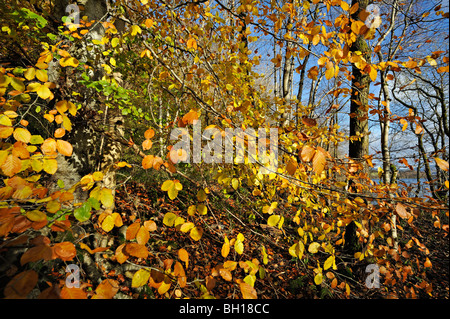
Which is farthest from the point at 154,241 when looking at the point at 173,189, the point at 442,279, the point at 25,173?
the point at 442,279

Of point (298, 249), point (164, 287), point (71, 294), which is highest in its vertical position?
point (71, 294)

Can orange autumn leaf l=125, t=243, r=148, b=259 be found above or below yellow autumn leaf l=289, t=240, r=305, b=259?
above

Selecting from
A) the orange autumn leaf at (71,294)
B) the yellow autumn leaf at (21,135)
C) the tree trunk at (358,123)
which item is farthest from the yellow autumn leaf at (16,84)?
the tree trunk at (358,123)

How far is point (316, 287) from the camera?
12.4ft

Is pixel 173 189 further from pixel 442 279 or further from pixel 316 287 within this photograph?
pixel 442 279

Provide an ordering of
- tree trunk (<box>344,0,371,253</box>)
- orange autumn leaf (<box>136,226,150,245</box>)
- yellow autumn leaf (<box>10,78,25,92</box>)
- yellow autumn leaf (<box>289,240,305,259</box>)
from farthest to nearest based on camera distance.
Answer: tree trunk (<box>344,0,371,253</box>)
yellow autumn leaf (<box>289,240,305,259</box>)
yellow autumn leaf (<box>10,78,25,92</box>)
orange autumn leaf (<box>136,226,150,245</box>)

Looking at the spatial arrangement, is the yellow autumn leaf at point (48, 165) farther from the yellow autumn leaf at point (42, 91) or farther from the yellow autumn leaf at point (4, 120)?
the yellow autumn leaf at point (42, 91)

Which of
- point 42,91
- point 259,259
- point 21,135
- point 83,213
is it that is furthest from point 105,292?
point 259,259

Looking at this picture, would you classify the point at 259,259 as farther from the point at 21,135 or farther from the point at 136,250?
the point at 21,135

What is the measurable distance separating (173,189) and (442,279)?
23.6ft

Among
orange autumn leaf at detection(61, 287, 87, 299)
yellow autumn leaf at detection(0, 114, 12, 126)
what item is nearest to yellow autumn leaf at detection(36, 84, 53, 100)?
yellow autumn leaf at detection(0, 114, 12, 126)

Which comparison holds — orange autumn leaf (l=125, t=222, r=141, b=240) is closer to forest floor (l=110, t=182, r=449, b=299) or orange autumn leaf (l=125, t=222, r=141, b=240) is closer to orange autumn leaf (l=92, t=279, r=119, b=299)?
orange autumn leaf (l=92, t=279, r=119, b=299)
